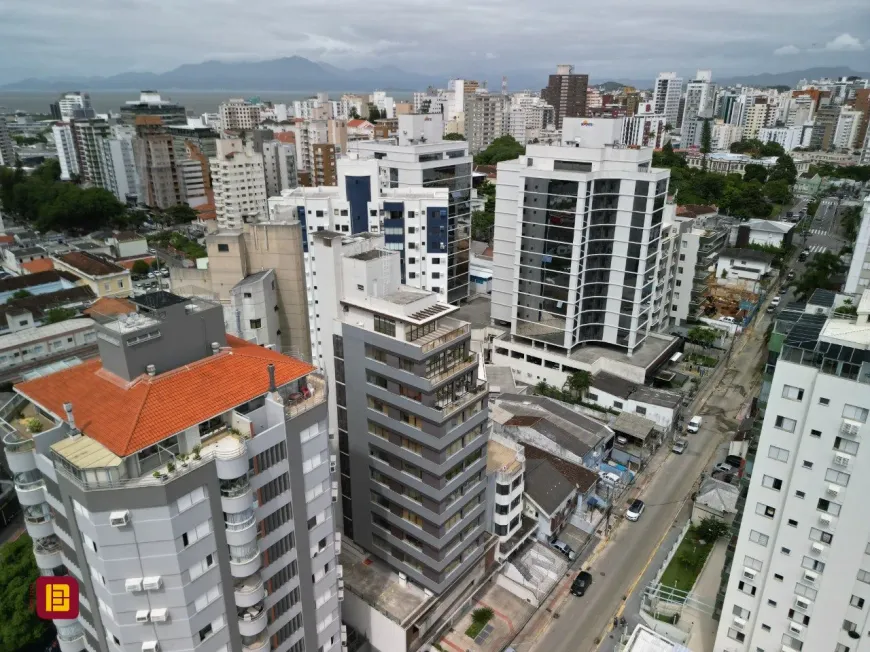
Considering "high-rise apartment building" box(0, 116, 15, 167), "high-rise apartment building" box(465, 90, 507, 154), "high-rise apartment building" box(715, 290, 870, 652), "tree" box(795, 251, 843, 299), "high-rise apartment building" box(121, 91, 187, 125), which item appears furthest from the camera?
"high-rise apartment building" box(465, 90, 507, 154)

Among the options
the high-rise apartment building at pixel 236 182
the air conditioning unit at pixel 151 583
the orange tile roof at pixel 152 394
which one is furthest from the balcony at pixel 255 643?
the high-rise apartment building at pixel 236 182

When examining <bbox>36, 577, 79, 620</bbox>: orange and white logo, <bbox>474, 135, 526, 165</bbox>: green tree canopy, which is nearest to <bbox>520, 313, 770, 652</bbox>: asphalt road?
<bbox>36, 577, 79, 620</bbox>: orange and white logo

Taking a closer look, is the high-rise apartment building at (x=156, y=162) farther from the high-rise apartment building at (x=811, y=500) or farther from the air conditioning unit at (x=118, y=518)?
the high-rise apartment building at (x=811, y=500)

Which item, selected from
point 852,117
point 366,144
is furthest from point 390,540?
point 852,117

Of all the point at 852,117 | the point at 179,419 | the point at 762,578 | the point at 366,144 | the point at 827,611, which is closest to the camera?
the point at 179,419

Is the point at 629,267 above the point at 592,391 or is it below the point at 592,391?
above

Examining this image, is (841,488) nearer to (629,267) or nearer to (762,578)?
(762,578)

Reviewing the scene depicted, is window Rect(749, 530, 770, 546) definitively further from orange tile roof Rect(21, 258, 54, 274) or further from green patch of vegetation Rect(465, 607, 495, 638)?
orange tile roof Rect(21, 258, 54, 274)
